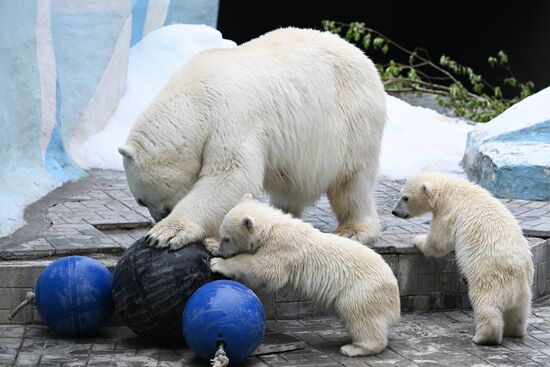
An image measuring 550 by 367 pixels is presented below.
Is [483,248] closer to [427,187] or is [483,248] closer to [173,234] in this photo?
[427,187]

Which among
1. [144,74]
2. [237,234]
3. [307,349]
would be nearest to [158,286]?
[237,234]

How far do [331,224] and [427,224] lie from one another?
64 cm

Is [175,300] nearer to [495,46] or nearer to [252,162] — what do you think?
[252,162]

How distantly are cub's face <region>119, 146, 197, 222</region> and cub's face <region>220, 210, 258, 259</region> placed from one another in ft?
1.23

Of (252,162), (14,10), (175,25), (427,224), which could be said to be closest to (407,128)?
(175,25)

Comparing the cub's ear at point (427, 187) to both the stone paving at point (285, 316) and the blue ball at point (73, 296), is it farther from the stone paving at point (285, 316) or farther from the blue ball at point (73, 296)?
the blue ball at point (73, 296)

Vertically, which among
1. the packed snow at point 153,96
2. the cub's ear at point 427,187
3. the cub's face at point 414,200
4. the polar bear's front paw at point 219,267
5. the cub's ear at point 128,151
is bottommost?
the polar bear's front paw at point 219,267

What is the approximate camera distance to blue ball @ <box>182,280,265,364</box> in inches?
201

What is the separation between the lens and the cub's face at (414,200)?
6.10 meters

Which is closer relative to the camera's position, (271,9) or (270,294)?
(270,294)

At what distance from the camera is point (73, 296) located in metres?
5.52

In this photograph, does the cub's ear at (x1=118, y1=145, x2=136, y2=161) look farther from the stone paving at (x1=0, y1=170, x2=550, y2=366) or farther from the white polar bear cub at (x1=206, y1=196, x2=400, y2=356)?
the stone paving at (x1=0, y1=170, x2=550, y2=366)

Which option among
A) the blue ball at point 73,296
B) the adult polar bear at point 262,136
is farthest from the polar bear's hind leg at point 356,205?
the blue ball at point 73,296

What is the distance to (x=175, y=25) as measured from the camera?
10641 millimetres
